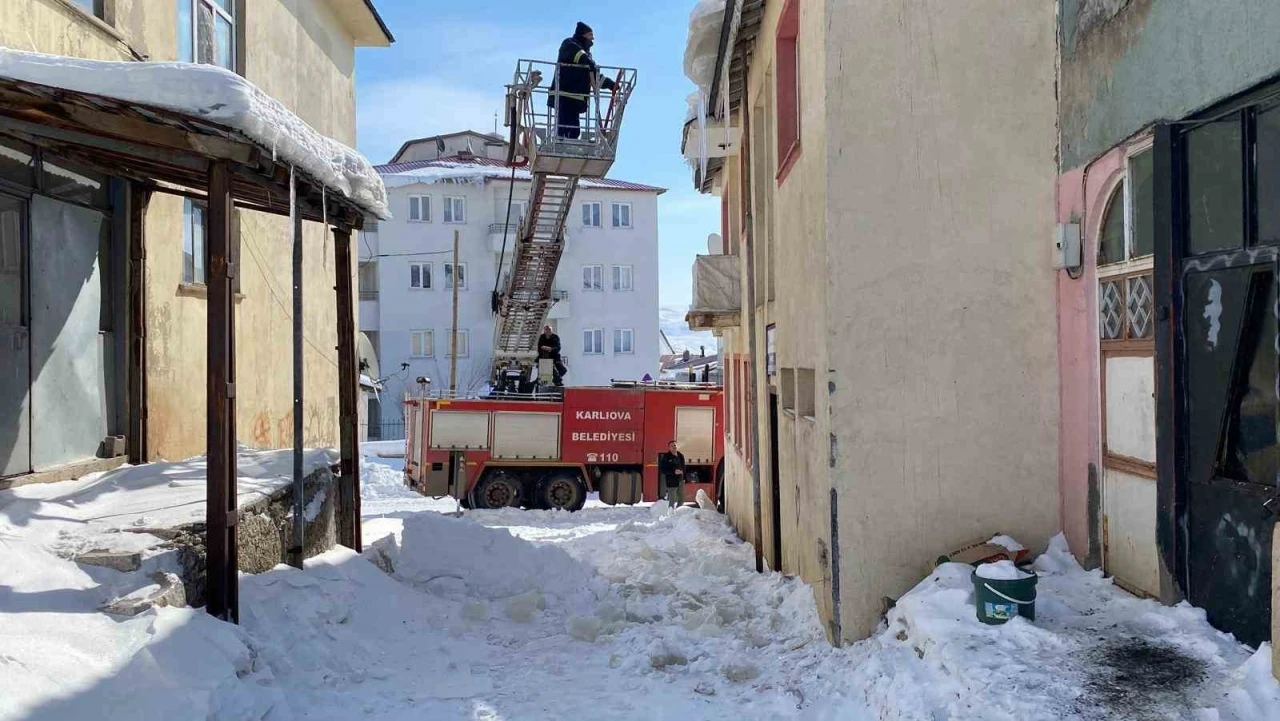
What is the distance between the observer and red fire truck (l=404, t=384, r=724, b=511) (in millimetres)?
18797

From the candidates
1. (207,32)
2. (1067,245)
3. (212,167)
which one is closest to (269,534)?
(212,167)

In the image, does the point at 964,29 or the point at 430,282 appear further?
the point at 430,282

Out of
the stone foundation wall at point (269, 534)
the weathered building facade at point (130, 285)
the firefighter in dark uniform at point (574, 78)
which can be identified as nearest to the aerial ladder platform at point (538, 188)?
the firefighter in dark uniform at point (574, 78)

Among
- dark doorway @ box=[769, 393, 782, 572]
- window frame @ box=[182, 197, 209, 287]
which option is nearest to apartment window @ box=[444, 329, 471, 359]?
window frame @ box=[182, 197, 209, 287]

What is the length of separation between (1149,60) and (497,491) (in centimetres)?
1582

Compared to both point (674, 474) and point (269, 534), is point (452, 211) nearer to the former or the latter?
point (674, 474)

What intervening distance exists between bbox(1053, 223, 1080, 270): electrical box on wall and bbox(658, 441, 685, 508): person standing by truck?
41.7 feet

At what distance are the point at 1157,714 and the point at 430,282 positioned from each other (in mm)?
35392

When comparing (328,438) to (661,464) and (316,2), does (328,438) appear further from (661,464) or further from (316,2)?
(661,464)

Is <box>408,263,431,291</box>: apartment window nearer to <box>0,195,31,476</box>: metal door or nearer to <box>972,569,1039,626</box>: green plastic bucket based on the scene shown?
<box>0,195,31,476</box>: metal door

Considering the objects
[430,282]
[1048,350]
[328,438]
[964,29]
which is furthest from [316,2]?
[430,282]

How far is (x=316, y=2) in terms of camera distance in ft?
42.4

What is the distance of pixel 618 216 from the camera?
3859cm

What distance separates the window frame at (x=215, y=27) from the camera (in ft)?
30.8
